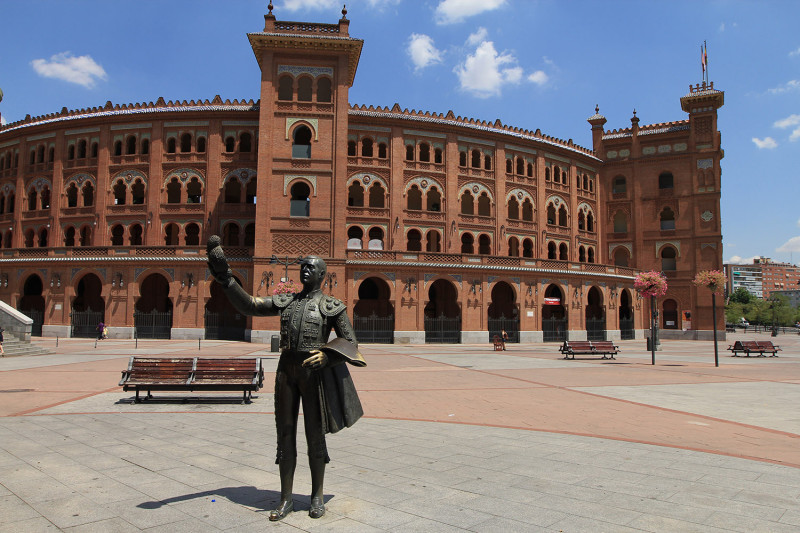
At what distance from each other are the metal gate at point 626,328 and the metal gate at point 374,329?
21706mm

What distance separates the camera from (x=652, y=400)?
1259cm

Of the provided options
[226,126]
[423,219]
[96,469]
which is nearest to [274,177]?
[226,126]

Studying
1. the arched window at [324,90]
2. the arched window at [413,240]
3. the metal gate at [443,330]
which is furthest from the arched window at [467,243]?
the arched window at [324,90]

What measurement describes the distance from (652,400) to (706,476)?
6.78 meters

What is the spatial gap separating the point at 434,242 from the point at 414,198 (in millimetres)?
3839

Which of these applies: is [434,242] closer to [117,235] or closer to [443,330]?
[443,330]

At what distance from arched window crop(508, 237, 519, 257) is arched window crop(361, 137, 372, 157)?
13.5 m

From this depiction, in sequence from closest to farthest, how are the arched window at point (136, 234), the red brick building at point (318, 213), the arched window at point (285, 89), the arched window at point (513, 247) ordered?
the red brick building at point (318, 213), the arched window at point (285, 89), the arched window at point (136, 234), the arched window at point (513, 247)

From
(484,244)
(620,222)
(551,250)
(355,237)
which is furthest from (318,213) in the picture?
(620,222)

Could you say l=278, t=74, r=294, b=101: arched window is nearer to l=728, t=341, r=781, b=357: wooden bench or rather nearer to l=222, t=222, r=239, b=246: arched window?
l=222, t=222, r=239, b=246: arched window

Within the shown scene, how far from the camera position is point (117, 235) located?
40406 mm

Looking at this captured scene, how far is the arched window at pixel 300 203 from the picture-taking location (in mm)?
36062

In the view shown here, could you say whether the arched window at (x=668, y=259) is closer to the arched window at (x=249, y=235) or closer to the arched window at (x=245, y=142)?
the arched window at (x=249, y=235)

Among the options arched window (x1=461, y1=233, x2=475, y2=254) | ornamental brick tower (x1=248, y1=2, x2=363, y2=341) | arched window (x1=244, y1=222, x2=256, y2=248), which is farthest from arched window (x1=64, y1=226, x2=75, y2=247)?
arched window (x1=461, y1=233, x2=475, y2=254)
